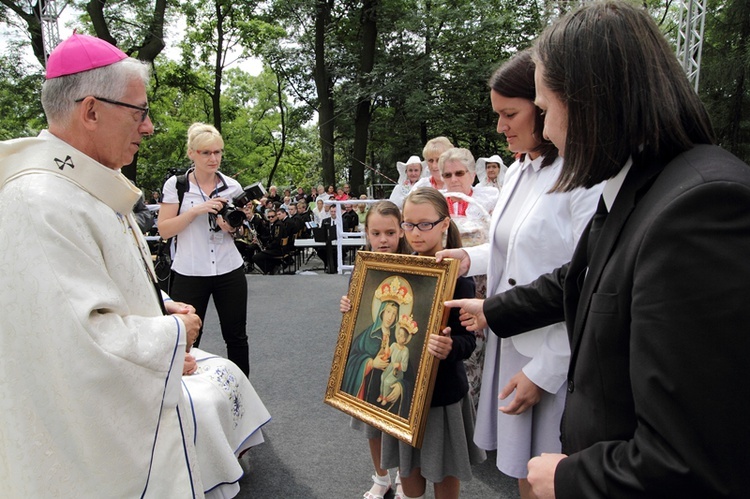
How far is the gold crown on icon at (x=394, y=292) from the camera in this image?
2.00m

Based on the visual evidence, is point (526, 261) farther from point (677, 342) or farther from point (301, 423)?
point (301, 423)

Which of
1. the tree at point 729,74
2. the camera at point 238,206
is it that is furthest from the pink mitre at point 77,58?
the tree at point 729,74

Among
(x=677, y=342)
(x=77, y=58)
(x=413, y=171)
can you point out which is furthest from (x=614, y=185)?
(x=413, y=171)

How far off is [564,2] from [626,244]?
91 centimetres

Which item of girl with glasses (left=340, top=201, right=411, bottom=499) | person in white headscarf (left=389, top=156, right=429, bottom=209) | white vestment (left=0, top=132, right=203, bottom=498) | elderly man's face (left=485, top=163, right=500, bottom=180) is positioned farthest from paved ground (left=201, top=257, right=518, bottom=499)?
elderly man's face (left=485, top=163, right=500, bottom=180)

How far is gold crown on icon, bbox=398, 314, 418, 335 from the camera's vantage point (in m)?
1.96

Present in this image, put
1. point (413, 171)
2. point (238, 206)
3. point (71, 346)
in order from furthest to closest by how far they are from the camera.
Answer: point (413, 171) → point (238, 206) → point (71, 346)

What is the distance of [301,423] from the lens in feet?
11.6

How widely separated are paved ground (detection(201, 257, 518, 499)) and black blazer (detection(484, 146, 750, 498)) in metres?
2.09

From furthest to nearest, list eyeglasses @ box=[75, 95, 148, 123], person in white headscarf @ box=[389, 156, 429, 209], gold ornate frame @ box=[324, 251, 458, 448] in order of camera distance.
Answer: person in white headscarf @ box=[389, 156, 429, 209] → gold ornate frame @ box=[324, 251, 458, 448] → eyeglasses @ box=[75, 95, 148, 123]

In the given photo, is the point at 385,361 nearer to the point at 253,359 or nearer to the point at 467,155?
the point at 467,155

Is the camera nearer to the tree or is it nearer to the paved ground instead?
the paved ground

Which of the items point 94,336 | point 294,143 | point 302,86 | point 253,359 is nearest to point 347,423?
point 253,359

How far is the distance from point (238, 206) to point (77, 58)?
192cm
